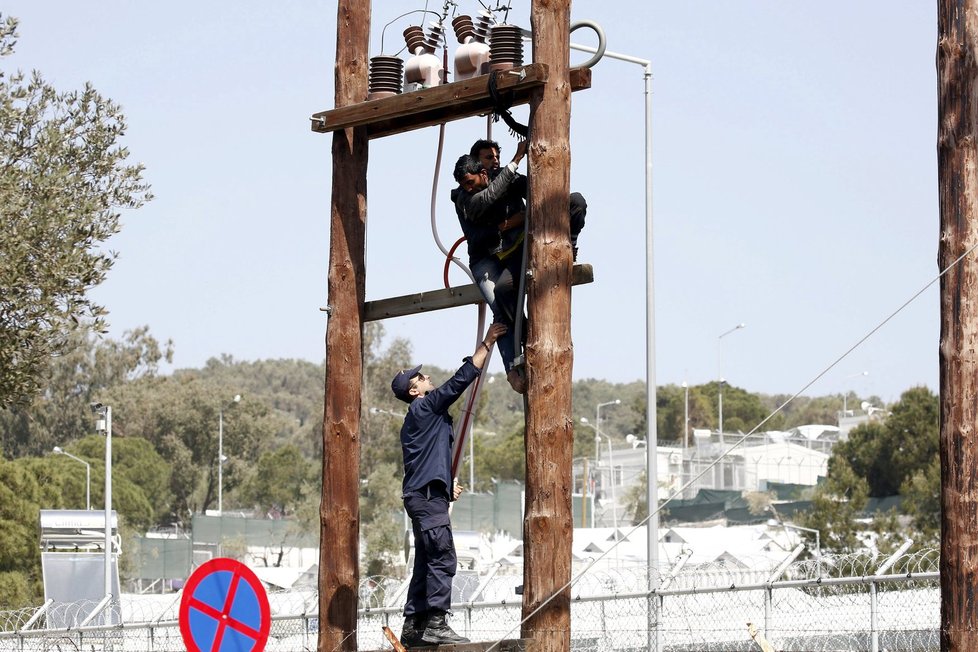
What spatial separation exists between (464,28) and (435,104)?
0.64 meters

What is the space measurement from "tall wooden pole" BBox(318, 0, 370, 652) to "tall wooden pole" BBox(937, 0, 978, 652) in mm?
3806

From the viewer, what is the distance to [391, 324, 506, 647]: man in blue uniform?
29.9ft

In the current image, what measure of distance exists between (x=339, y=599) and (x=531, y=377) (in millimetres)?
2451

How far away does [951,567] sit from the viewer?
9797 mm

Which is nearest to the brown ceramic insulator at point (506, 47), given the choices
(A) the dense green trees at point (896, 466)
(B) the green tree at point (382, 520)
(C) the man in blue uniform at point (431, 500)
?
(C) the man in blue uniform at point (431, 500)

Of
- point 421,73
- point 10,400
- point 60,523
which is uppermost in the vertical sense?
point 421,73

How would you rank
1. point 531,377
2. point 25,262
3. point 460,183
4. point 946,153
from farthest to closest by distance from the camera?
point 25,262 < point 946,153 < point 460,183 < point 531,377

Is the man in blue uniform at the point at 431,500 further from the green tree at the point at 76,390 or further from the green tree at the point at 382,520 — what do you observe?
the green tree at the point at 76,390

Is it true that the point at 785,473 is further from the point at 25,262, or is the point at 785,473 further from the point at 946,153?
the point at 946,153

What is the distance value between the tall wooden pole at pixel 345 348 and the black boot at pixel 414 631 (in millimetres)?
923

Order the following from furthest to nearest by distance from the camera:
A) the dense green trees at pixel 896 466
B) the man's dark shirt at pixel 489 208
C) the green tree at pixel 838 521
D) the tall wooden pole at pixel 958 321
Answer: the dense green trees at pixel 896 466 < the green tree at pixel 838 521 < the tall wooden pole at pixel 958 321 < the man's dark shirt at pixel 489 208

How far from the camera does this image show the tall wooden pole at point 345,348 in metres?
10.2

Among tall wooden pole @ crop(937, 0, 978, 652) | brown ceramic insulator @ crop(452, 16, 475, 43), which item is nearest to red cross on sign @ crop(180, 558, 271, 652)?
brown ceramic insulator @ crop(452, 16, 475, 43)

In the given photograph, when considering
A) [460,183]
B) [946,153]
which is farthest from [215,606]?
[946,153]
